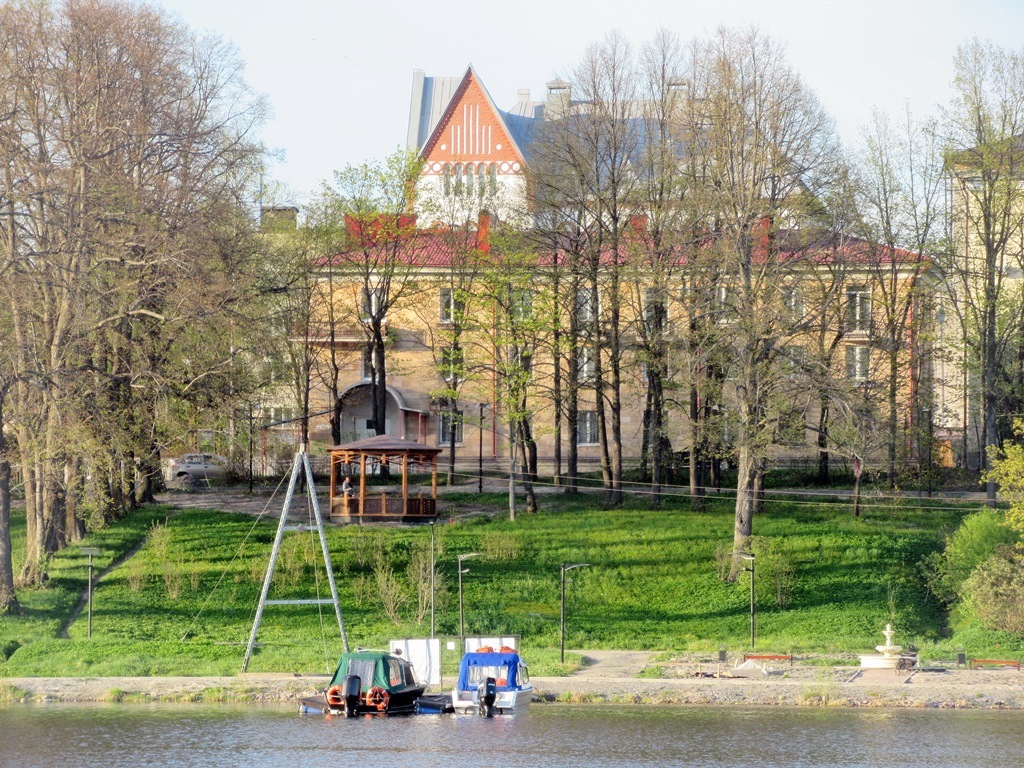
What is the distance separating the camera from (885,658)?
3466cm

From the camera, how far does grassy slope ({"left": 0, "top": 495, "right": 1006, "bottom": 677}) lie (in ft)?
123

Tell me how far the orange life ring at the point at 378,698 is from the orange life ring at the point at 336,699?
0.79 m

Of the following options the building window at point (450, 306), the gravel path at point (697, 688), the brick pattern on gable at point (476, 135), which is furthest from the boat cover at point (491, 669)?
the brick pattern on gable at point (476, 135)

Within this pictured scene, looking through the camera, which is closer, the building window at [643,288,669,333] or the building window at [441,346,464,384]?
the building window at [643,288,669,333]

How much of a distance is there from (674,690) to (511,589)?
11005mm

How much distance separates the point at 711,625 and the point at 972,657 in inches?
287

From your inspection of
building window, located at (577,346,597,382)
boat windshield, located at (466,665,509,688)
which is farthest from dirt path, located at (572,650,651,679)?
building window, located at (577,346,597,382)

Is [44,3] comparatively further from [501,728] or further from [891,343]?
[891,343]

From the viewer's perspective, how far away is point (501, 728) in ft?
95.9

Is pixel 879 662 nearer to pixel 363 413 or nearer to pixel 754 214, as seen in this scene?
pixel 754 214

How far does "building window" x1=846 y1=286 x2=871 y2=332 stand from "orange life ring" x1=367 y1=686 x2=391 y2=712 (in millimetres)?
23350

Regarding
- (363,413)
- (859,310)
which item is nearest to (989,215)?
(859,310)

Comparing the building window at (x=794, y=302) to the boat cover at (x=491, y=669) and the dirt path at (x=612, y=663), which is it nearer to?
the dirt path at (x=612, y=663)

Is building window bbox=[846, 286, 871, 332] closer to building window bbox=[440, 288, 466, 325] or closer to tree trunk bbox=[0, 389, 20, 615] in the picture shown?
building window bbox=[440, 288, 466, 325]
